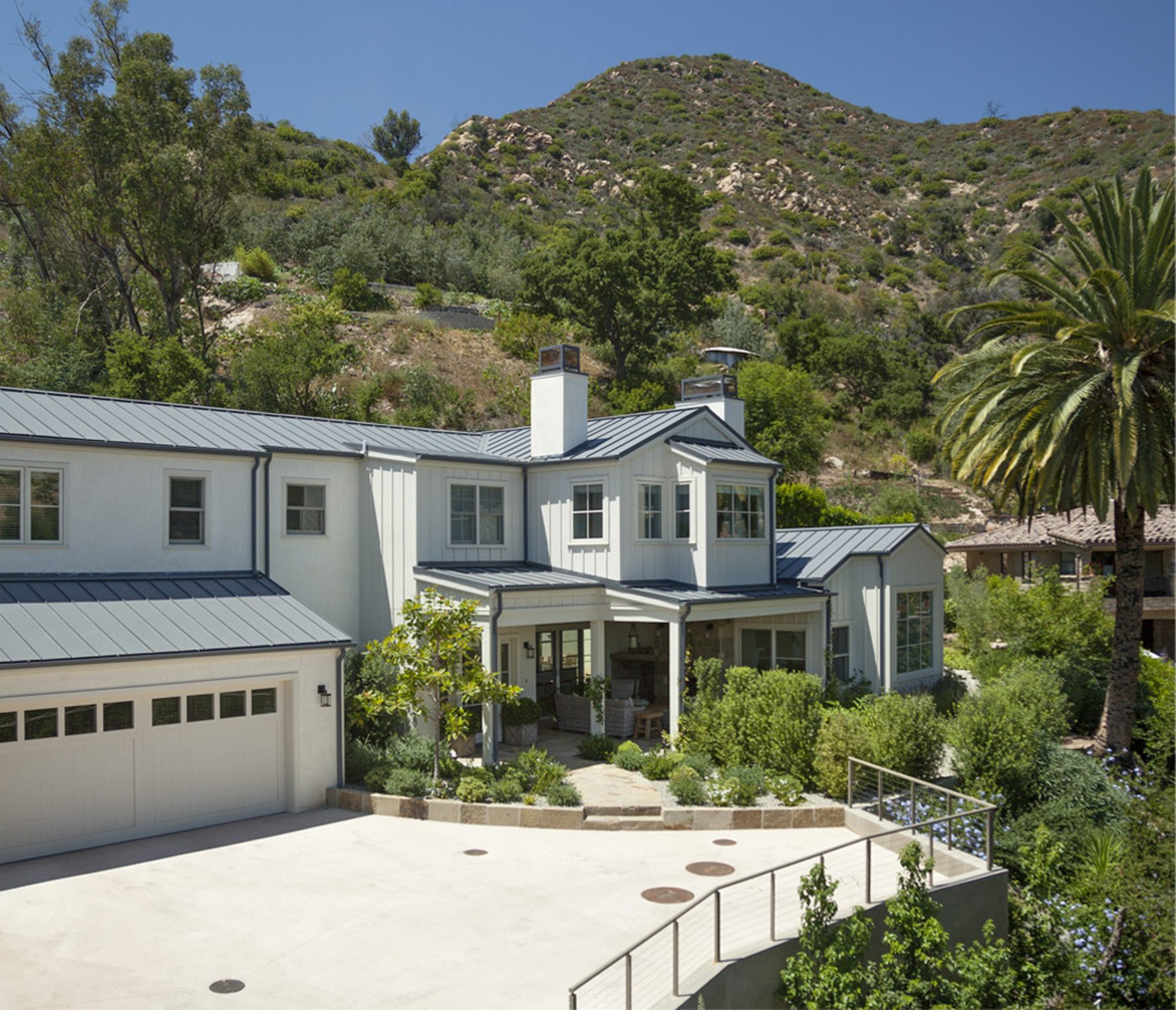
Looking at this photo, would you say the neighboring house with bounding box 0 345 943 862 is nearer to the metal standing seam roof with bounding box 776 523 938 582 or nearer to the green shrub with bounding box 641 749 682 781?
the metal standing seam roof with bounding box 776 523 938 582

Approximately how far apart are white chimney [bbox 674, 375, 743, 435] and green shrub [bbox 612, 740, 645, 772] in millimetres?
9570

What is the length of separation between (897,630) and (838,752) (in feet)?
31.0

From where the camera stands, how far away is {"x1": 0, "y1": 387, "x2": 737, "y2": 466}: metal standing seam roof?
57.7 feet

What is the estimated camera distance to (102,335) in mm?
41750

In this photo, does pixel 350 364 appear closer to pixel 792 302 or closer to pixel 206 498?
pixel 206 498

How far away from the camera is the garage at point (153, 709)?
45.1ft

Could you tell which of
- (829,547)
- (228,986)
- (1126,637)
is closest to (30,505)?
(228,986)

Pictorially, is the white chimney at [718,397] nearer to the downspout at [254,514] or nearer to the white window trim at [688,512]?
the white window trim at [688,512]

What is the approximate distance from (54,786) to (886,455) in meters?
50.0

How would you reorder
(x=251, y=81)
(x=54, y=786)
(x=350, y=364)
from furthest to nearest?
(x=350, y=364)
(x=251, y=81)
(x=54, y=786)

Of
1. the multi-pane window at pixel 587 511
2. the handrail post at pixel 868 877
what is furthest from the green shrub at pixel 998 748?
the multi-pane window at pixel 587 511

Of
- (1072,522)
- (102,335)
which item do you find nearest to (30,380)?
(102,335)

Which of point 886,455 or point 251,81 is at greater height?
point 251,81

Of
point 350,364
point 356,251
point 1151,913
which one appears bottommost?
point 1151,913
